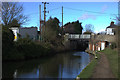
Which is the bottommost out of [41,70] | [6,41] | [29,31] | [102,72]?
[41,70]

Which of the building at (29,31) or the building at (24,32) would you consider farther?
the building at (29,31)

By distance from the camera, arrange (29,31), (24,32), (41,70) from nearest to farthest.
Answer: (41,70), (24,32), (29,31)

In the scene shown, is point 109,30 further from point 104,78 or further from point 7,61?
point 104,78

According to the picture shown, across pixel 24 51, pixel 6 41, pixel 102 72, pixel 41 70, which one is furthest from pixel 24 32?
pixel 102 72

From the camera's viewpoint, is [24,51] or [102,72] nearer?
[102,72]

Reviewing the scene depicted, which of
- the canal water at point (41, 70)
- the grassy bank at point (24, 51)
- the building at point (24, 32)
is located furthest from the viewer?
the building at point (24, 32)

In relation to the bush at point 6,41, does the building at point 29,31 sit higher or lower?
higher

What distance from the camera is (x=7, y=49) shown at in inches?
762

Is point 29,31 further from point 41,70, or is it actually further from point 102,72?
point 102,72

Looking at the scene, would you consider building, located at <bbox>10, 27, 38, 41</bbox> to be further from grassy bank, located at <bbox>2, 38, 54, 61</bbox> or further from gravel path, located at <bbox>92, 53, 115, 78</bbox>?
gravel path, located at <bbox>92, 53, 115, 78</bbox>

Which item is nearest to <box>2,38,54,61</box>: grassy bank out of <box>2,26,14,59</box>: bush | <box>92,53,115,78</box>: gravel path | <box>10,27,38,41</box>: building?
<box>2,26,14,59</box>: bush

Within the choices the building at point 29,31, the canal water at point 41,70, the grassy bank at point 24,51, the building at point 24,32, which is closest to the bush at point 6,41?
the grassy bank at point 24,51

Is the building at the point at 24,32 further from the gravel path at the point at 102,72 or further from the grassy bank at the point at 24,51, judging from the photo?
the gravel path at the point at 102,72

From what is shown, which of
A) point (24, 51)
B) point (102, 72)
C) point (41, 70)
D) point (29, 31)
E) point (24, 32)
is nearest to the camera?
point (102, 72)
